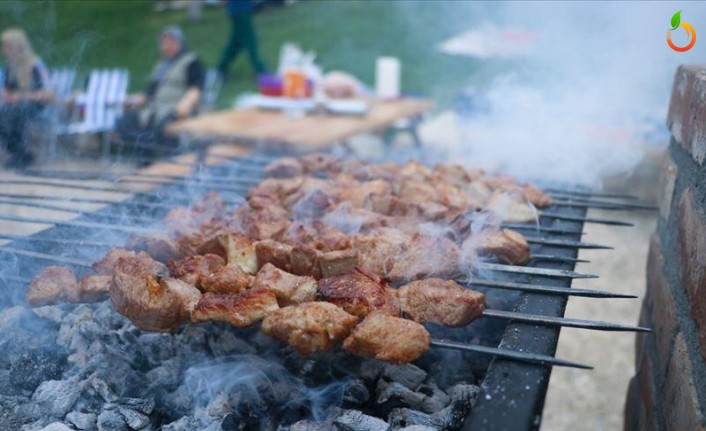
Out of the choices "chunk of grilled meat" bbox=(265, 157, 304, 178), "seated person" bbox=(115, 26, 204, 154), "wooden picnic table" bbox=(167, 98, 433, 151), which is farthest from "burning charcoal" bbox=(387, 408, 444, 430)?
"seated person" bbox=(115, 26, 204, 154)

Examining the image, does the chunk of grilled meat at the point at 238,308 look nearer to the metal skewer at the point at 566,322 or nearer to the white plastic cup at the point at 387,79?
the metal skewer at the point at 566,322

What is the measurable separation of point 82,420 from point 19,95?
26.8ft

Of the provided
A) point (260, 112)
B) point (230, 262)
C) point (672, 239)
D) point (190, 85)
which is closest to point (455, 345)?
point (230, 262)

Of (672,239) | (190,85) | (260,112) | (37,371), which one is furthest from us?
(190,85)

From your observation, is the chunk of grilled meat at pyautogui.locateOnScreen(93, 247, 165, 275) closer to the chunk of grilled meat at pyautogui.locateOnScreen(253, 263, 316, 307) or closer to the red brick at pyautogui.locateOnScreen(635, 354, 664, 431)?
the chunk of grilled meat at pyautogui.locateOnScreen(253, 263, 316, 307)

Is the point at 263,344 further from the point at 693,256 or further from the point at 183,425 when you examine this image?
the point at 693,256

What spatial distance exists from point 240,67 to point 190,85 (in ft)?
22.5

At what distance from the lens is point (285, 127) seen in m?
6.69

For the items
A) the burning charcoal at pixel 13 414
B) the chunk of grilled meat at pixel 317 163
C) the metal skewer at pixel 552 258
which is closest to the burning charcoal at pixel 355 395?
the metal skewer at pixel 552 258

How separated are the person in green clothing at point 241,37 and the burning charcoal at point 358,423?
39.2ft

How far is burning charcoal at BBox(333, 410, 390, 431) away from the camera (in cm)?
204

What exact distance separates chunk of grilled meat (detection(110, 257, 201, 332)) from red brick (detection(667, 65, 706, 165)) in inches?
74.5

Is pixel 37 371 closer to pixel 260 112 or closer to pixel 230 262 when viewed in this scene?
pixel 230 262

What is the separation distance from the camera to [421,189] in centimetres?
326
